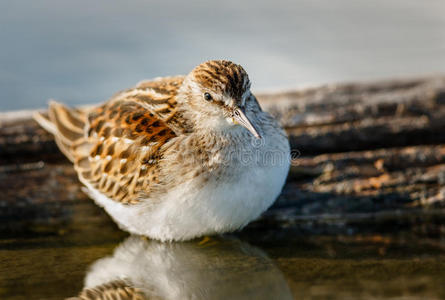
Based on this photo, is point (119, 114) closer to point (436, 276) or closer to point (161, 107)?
point (161, 107)

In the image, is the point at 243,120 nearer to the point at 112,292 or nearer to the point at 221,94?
the point at 221,94

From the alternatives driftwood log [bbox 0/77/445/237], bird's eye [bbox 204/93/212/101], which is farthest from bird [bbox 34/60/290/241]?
driftwood log [bbox 0/77/445/237]

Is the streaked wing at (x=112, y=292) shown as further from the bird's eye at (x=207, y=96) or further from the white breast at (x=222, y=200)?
the bird's eye at (x=207, y=96)

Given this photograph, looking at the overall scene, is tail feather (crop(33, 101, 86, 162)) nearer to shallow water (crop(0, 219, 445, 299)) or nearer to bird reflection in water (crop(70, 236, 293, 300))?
shallow water (crop(0, 219, 445, 299))

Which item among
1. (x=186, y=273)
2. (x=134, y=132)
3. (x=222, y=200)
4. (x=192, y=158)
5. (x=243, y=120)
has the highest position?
(x=243, y=120)

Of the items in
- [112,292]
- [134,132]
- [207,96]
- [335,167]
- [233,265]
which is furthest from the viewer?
[335,167]

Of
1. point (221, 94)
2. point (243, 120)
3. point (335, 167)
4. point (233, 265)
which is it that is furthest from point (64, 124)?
point (335, 167)

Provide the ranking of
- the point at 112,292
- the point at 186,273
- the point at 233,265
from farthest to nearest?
the point at 233,265 → the point at 186,273 → the point at 112,292
